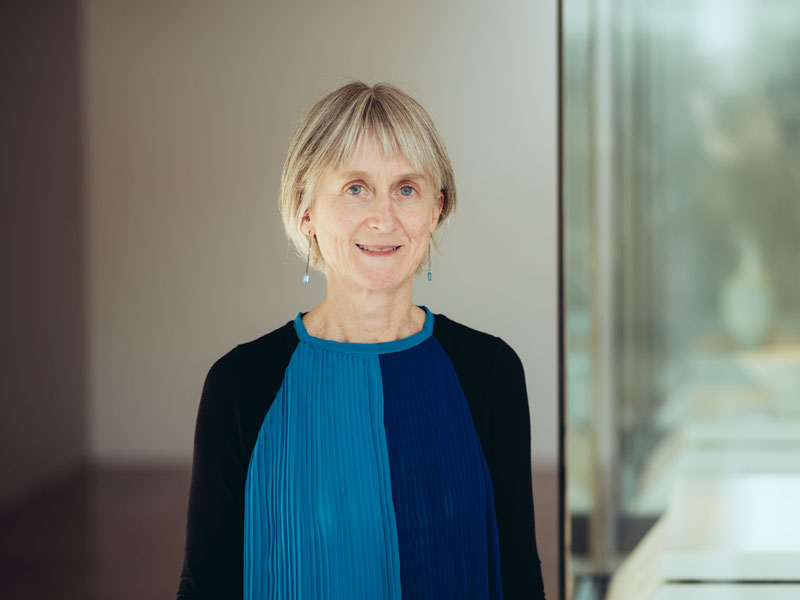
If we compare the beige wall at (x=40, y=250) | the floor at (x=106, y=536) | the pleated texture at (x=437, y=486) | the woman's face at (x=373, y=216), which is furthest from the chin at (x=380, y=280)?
the beige wall at (x=40, y=250)

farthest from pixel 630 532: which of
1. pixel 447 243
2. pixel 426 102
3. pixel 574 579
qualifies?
pixel 426 102

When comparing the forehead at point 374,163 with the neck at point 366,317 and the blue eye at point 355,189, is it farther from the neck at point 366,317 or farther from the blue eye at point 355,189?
the neck at point 366,317

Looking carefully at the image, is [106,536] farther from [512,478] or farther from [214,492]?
[512,478]

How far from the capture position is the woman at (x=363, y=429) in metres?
1.07

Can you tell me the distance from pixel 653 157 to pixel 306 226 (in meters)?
0.84

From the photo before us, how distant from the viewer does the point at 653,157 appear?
1646mm

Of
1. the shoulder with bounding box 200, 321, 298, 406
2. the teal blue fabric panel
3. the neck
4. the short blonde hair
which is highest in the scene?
the short blonde hair

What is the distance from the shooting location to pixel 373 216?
3.50 feet

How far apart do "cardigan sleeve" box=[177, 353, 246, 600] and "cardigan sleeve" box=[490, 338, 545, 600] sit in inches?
14.0

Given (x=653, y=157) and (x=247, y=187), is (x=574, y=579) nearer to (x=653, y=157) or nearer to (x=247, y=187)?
(x=653, y=157)

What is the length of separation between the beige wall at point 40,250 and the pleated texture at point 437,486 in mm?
3773

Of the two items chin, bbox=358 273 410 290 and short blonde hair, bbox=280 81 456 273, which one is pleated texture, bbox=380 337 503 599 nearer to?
chin, bbox=358 273 410 290

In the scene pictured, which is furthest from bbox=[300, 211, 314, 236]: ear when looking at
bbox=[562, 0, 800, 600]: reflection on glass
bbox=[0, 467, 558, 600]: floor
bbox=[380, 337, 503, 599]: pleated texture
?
bbox=[0, 467, 558, 600]: floor

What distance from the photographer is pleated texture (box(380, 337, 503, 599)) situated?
110 centimetres
